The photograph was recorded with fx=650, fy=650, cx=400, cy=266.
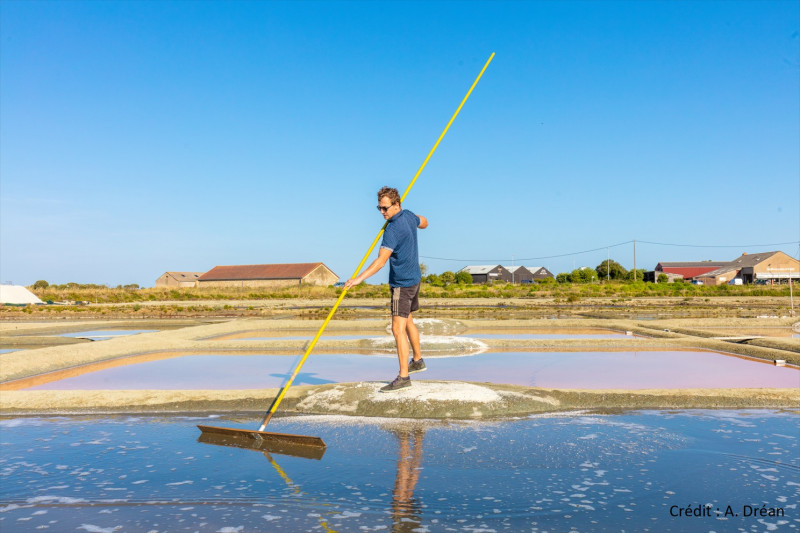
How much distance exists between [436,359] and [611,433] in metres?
6.21

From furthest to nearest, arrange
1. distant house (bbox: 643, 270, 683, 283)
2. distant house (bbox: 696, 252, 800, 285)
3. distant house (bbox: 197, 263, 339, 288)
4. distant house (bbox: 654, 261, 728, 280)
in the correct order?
distant house (bbox: 654, 261, 728, 280)
distant house (bbox: 643, 270, 683, 283)
distant house (bbox: 696, 252, 800, 285)
distant house (bbox: 197, 263, 339, 288)

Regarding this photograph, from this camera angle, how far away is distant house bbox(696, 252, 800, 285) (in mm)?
84875

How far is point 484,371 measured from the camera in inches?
365

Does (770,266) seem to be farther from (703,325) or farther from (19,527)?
(19,527)

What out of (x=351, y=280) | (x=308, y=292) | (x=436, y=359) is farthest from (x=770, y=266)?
(x=351, y=280)

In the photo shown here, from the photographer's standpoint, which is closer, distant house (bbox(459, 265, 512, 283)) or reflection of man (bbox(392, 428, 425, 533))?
reflection of man (bbox(392, 428, 425, 533))

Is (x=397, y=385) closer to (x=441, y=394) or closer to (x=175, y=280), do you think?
(x=441, y=394)

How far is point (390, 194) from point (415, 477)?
2.99 m

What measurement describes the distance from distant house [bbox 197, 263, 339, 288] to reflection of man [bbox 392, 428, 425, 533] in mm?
72435

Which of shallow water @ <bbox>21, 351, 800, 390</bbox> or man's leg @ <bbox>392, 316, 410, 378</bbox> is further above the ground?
man's leg @ <bbox>392, 316, 410, 378</bbox>

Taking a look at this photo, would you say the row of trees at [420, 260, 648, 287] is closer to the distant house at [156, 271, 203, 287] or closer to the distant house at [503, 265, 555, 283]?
the distant house at [503, 265, 555, 283]

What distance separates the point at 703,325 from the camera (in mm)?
19438

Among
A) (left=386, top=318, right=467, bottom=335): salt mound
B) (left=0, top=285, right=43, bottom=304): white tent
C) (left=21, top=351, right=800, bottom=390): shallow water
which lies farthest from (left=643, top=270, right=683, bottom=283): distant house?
(left=21, top=351, right=800, bottom=390): shallow water

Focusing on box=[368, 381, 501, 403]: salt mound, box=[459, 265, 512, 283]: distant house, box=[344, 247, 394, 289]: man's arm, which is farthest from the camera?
box=[459, 265, 512, 283]: distant house
